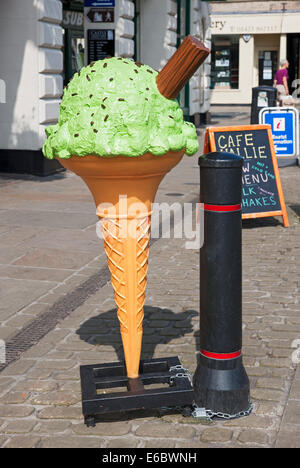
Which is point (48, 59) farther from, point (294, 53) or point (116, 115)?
point (294, 53)

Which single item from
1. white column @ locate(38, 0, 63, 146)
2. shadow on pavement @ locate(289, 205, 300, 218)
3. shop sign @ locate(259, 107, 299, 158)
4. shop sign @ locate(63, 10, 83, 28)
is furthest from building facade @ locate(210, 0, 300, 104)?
shadow on pavement @ locate(289, 205, 300, 218)

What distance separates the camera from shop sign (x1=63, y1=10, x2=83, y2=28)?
589 inches

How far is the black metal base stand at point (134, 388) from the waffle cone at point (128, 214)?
102 millimetres

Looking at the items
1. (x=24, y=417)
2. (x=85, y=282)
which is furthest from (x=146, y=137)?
(x=85, y=282)

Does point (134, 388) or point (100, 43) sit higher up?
point (100, 43)

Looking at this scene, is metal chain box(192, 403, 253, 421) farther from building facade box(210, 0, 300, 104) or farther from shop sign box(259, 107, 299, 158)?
building facade box(210, 0, 300, 104)

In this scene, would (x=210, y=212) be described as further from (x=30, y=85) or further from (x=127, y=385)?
(x=30, y=85)

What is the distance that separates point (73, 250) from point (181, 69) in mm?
4131

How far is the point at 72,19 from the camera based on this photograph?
15242 millimetres

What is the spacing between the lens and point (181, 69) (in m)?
3.27

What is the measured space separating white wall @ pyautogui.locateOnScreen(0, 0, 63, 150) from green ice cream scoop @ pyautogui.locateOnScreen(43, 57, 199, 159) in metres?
8.67

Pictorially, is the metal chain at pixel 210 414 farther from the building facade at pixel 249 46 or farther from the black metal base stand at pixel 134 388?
the building facade at pixel 249 46

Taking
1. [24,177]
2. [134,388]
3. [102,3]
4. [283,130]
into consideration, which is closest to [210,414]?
[134,388]

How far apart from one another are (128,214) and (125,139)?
0.42 metres
